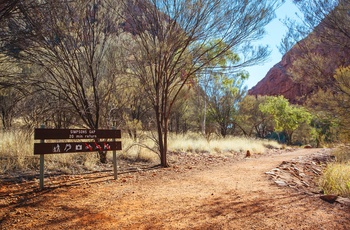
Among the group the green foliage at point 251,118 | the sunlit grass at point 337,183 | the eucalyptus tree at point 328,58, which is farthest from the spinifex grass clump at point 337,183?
the green foliage at point 251,118

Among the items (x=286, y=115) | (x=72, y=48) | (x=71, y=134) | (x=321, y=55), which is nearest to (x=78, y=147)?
(x=71, y=134)

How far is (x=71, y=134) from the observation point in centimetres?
552

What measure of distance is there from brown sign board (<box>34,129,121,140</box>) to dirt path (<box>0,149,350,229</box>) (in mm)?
948

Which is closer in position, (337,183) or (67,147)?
(337,183)

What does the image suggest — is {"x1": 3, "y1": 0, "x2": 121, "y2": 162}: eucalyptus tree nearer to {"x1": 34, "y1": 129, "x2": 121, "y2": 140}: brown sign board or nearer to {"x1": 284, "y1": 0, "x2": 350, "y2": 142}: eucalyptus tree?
{"x1": 34, "y1": 129, "x2": 121, "y2": 140}: brown sign board

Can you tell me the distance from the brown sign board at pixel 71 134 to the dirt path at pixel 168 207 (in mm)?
948

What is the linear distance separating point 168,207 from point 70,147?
268 cm

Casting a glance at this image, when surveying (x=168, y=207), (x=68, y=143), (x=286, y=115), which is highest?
(x=286, y=115)

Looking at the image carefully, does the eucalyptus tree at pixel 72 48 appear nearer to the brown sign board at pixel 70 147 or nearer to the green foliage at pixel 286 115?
the brown sign board at pixel 70 147

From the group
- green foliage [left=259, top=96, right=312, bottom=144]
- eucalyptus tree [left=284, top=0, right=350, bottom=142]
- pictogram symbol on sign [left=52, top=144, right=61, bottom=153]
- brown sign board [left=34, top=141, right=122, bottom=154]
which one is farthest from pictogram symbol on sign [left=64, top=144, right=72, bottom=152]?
green foliage [left=259, top=96, right=312, bottom=144]

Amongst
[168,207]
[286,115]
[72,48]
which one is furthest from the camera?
[286,115]

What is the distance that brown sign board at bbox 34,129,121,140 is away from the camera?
4.97 m

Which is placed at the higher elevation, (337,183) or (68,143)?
(68,143)

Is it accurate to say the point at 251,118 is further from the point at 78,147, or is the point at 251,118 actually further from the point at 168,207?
the point at 168,207
